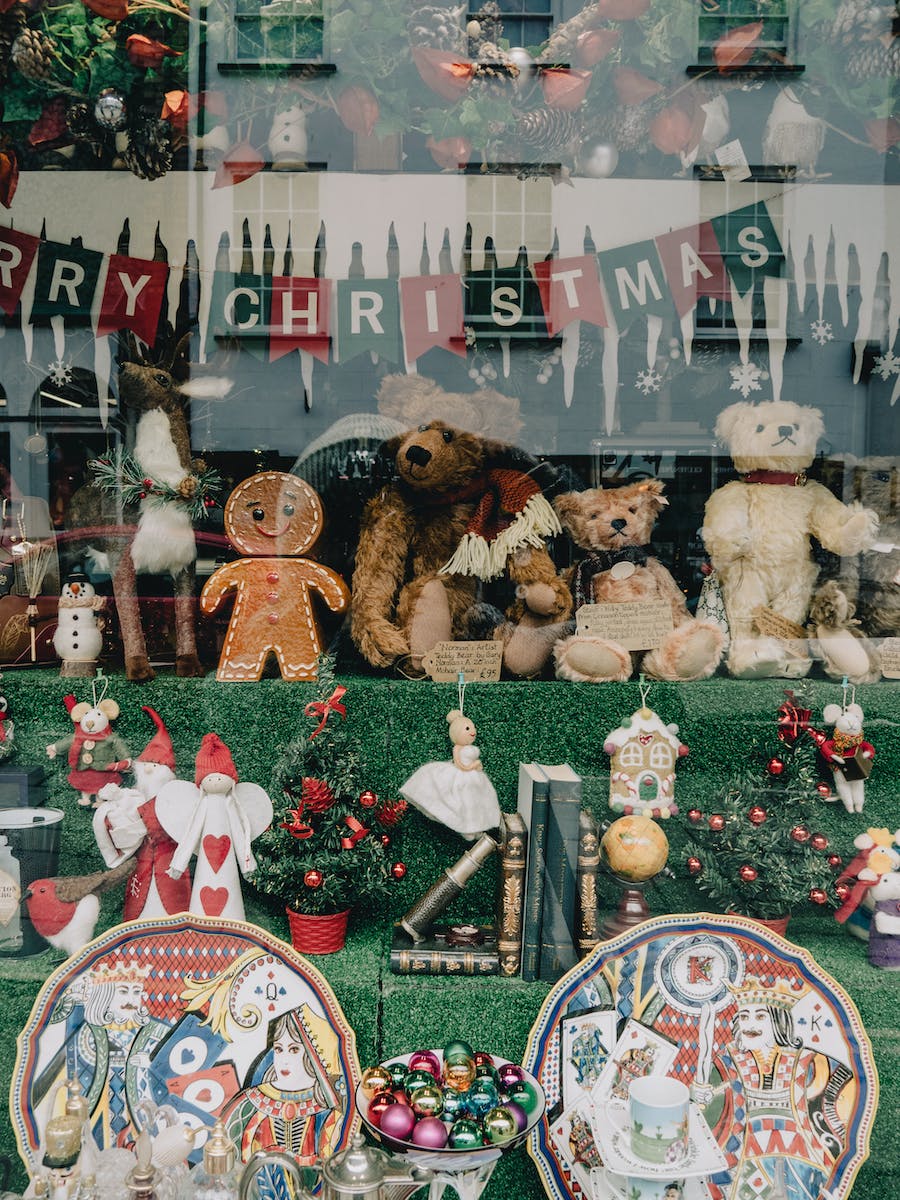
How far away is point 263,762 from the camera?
7.76 feet

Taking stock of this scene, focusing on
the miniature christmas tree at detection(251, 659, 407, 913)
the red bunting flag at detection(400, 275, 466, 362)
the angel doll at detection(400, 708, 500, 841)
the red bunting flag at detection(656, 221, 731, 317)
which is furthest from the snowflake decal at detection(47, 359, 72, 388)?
the red bunting flag at detection(656, 221, 731, 317)

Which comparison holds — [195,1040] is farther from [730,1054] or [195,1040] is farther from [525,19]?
[525,19]

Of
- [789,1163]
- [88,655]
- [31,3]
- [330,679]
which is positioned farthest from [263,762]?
[31,3]

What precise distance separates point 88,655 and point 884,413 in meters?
2.22

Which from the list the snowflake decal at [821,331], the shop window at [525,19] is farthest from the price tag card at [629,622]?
the shop window at [525,19]

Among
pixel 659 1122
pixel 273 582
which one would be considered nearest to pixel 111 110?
pixel 273 582

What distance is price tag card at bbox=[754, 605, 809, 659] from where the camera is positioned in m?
2.58

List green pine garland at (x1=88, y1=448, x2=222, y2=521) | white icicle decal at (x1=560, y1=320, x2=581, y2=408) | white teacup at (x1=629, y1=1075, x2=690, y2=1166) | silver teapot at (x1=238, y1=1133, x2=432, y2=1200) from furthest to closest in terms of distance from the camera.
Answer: white icicle decal at (x1=560, y1=320, x2=581, y2=408)
green pine garland at (x1=88, y1=448, x2=222, y2=521)
white teacup at (x1=629, y1=1075, x2=690, y2=1166)
silver teapot at (x1=238, y1=1133, x2=432, y2=1200)

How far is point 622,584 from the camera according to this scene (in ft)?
8.50

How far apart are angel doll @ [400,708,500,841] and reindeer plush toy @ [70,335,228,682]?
631 millimetres

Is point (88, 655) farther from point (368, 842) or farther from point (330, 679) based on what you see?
point (368, 842)

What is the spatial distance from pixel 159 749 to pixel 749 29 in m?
2.31

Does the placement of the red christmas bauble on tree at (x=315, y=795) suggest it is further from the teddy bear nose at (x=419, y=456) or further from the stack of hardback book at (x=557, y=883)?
the teddy bear nose at (x=419, y=456)

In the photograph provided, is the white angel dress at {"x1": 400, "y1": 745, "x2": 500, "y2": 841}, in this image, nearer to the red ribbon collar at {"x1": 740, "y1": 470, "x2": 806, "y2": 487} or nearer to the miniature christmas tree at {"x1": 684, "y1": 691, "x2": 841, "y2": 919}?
the miniature christmas tree at {"x1": 684, "y1": 691, "x2": 841, "y2": 919}
